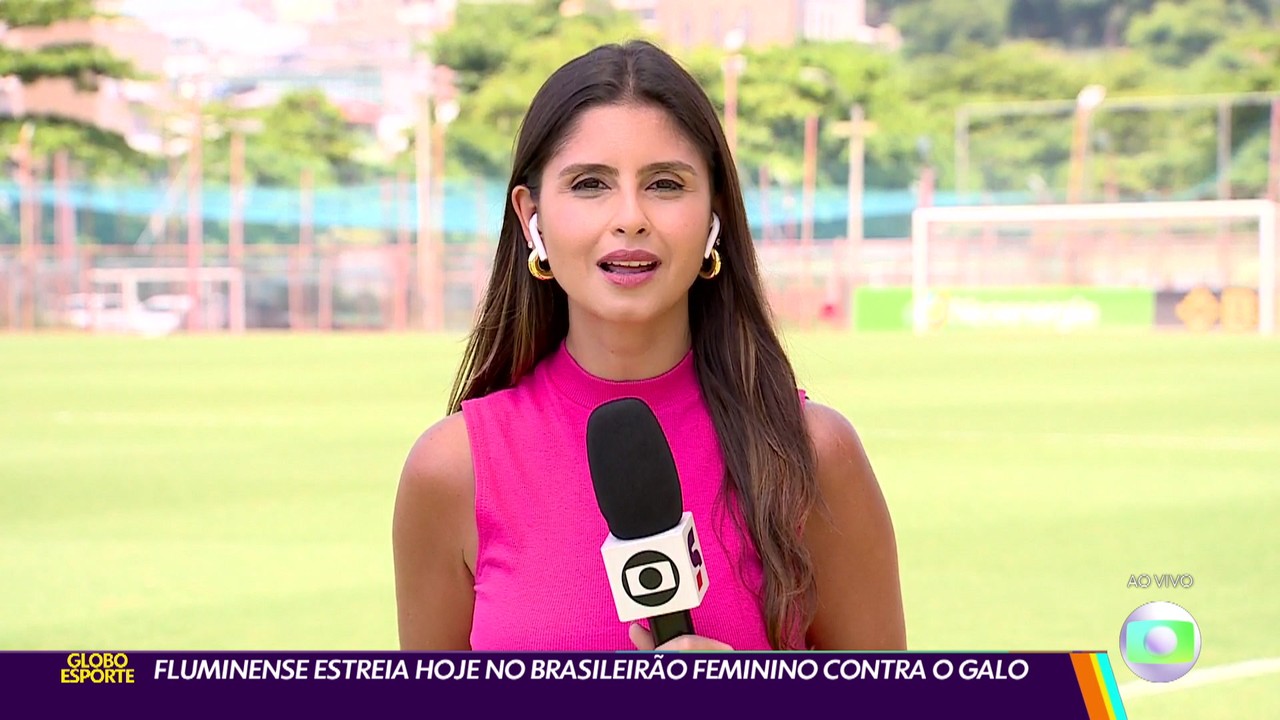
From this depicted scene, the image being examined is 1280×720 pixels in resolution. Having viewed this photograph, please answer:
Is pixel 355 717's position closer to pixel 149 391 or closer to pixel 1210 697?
pixel 1210 697

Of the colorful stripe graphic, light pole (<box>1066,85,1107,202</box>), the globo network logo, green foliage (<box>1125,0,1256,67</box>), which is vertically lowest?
the globo network logo

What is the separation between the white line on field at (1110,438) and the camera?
1435 cm

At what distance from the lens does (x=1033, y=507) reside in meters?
10.8

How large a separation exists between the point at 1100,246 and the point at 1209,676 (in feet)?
137

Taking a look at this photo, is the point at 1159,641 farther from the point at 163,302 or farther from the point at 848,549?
the point at 163,302

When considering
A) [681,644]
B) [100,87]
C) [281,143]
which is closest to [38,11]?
[100,87]

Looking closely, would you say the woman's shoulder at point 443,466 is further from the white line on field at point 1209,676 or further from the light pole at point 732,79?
the light pole at point 732,79

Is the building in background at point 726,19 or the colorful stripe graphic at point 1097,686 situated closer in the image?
the colorful stripe graphic at point 1097,686

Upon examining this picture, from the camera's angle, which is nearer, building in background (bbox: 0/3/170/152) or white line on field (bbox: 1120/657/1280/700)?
white line on field (bbox: 1120/657/1280/700)

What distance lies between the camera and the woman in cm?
248

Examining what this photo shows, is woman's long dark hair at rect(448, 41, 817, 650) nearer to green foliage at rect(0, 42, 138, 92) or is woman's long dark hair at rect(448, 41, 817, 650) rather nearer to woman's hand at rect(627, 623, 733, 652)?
woman's hand at rect(627, 623, 733, 652)

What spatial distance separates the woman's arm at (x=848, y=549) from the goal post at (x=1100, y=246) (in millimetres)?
38838

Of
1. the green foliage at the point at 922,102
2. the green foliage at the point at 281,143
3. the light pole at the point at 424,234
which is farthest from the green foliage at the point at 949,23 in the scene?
the light pole at the point at 424,234

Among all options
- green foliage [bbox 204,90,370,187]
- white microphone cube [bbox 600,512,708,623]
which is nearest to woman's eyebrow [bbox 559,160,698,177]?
white microphone cube [bbox 600,512,708,623]
